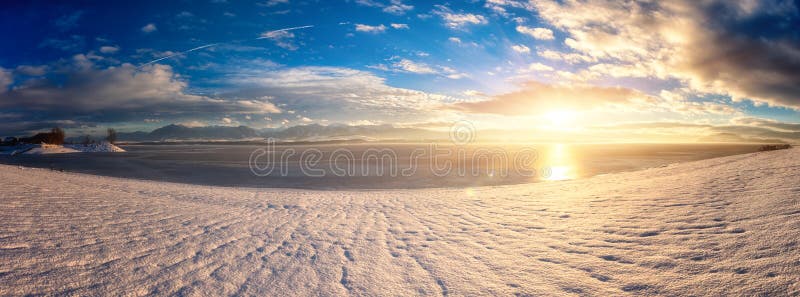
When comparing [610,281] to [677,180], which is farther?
[677,180]

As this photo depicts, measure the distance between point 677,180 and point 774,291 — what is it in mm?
8323

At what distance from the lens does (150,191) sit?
10.9 meters

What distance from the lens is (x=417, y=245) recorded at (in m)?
5.76

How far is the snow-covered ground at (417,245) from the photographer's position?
3.78m

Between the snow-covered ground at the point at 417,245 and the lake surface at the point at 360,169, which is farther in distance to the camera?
the lake surface at the point at 360,169

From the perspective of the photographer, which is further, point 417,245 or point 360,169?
point 360,169

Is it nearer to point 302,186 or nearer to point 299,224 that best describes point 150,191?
point 302,186

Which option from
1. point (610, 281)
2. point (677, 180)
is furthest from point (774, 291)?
point (677, 180)

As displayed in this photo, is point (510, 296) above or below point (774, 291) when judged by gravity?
below

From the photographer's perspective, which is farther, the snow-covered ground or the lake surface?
the lake surface

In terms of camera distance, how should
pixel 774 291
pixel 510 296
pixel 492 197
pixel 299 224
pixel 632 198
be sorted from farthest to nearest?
pixel 492 197 < pixel 632 198 < pixel 299 224 < pixel 510 296 < pixel 774 291

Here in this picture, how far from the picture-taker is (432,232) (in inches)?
261

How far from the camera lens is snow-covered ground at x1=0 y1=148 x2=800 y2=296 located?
3.78 m

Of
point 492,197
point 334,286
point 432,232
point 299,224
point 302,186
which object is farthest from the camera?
point 302,186
